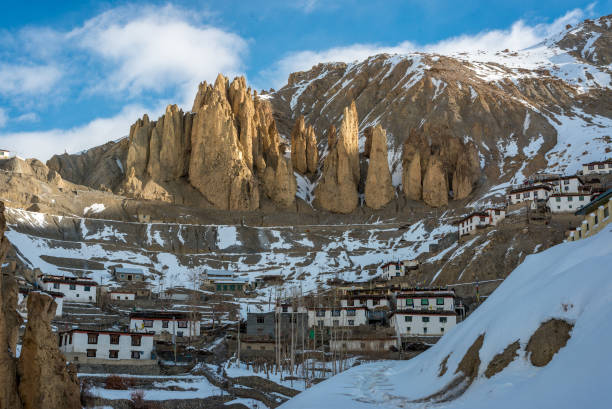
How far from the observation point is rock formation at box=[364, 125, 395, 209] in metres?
165

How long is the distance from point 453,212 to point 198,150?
65878mm

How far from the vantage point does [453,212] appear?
14600 centimetres

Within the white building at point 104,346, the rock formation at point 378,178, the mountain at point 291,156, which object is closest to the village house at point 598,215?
the white building at point 104,346

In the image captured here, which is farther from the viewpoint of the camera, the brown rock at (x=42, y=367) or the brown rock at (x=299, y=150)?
the brown rock at (x=299, y=150)

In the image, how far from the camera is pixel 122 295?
313 ft

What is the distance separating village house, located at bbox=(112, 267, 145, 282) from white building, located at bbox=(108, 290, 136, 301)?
12144 mm

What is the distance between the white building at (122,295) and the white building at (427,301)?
128 feet

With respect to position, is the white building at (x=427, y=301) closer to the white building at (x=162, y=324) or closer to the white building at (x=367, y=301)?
the white building at (x=367, y=301)

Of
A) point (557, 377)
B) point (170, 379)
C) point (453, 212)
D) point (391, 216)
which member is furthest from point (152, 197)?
point (557, 377)

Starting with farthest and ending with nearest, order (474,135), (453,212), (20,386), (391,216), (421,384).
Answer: (474,135) → (391,216) → (453,212) → (421,384) → (20,386)

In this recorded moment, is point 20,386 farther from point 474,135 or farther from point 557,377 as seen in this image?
point 474,135

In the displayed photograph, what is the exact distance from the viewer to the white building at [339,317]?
81500mm

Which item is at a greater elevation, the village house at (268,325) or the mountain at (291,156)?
the mountain at (291,156)

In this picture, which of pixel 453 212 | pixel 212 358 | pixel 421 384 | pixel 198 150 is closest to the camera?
pixel 421 384
